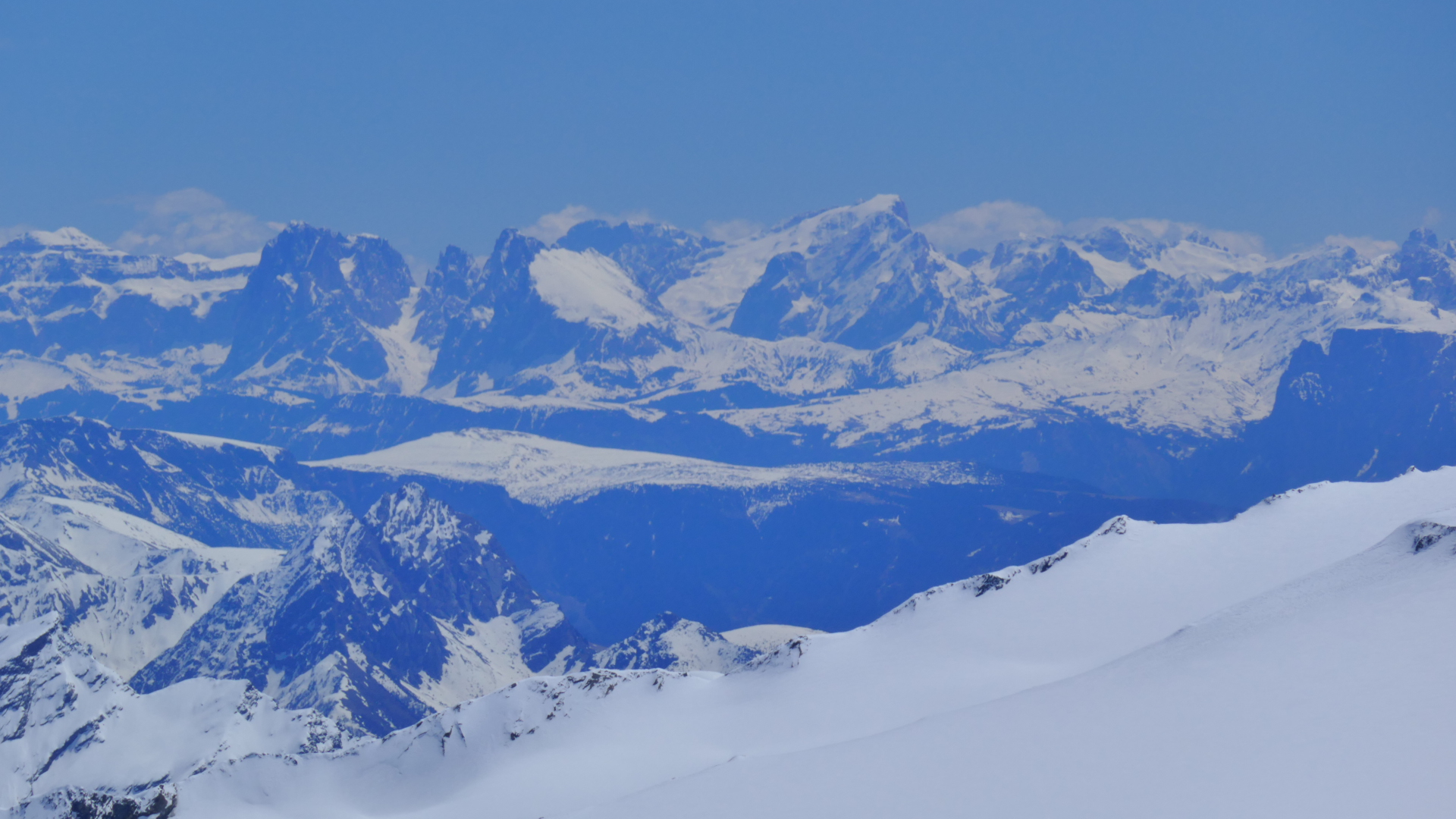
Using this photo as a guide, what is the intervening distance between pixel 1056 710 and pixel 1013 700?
6320 mm

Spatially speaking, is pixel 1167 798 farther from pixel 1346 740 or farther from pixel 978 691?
pixel 978 691

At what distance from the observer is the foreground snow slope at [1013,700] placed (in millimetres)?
94938

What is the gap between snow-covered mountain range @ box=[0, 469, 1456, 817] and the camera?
88750 mm

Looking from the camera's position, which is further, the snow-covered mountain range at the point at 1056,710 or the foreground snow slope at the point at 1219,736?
the snow-covered mountain range at the point at 1056,710

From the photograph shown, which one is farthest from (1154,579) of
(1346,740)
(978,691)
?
(1346,740)

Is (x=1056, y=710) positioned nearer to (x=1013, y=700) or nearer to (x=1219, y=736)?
(x=1013, y=700)

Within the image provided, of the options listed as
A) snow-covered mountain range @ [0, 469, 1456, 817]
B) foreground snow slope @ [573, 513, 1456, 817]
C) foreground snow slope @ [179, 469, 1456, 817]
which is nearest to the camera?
foreground snow slope @ [573, 513, 1456, 817]

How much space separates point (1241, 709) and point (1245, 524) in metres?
78.6

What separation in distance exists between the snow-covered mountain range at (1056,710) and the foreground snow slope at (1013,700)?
1.02 ft

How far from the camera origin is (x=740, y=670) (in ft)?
543

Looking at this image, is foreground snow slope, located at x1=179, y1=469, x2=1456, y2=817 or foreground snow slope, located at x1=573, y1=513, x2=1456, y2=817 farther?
foreground snow slope, located at x1=179, y1=469, x2=1456, y2=817

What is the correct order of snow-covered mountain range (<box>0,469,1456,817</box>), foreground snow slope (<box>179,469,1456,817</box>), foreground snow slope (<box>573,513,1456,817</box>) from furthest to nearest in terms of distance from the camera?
foreground snow slope (<box>179,469,1456,817</box>) → snow-covered mountain range (<box>0,469,1456,817</box>) → foreground snow slope (<box>573,513,1456,817</box>)

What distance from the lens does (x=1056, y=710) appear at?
109 m

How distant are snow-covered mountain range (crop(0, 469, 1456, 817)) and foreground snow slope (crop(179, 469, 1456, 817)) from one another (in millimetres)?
312
